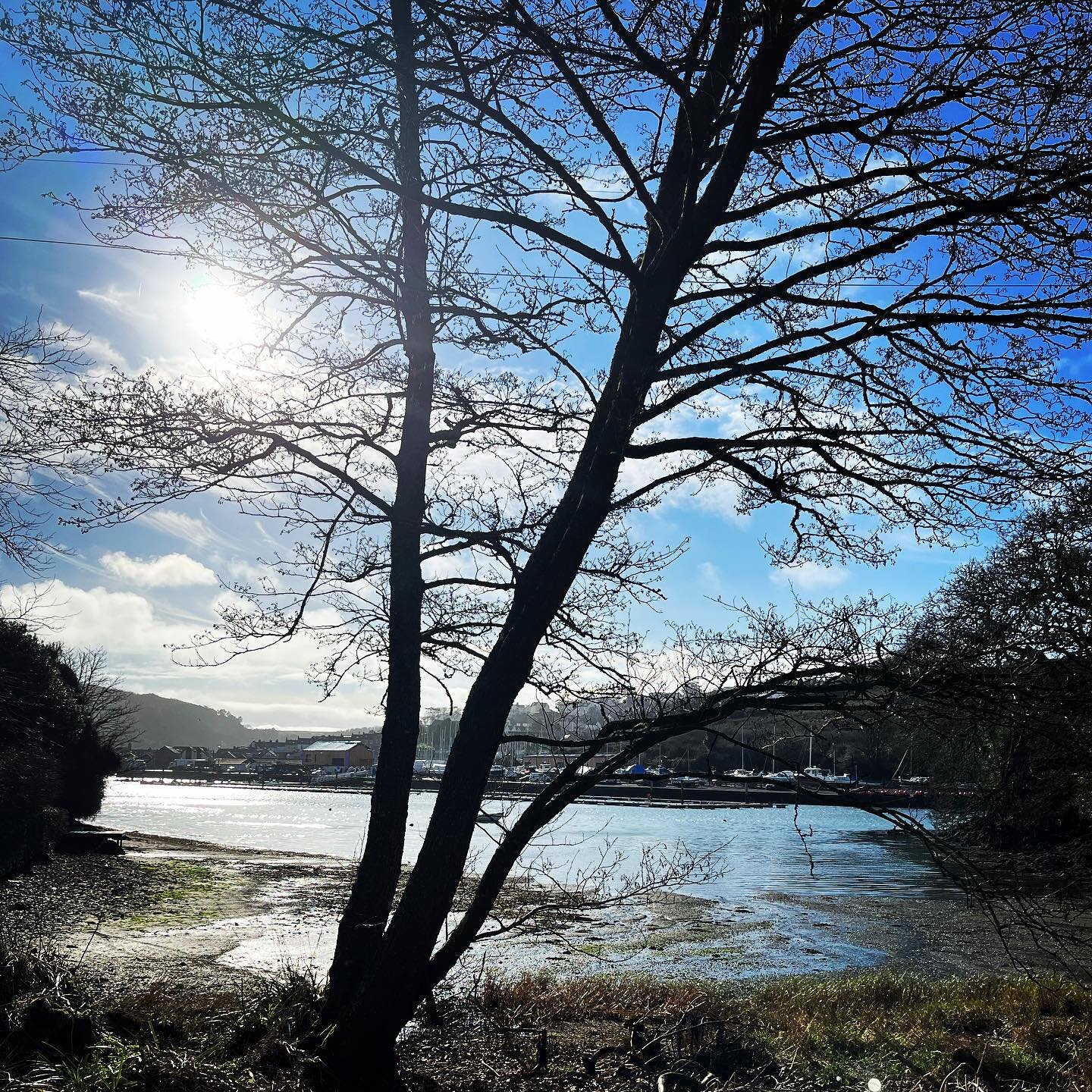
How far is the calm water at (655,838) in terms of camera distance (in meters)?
29.2

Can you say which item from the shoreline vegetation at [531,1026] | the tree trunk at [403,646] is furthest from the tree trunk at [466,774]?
the tree trunk at [403,646]

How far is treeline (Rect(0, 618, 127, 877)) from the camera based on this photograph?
57.3 feet

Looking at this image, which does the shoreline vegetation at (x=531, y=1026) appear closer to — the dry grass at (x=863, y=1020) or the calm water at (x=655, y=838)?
the dry grass at (x=863, y=1020)

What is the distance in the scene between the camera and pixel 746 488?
19.9 ft

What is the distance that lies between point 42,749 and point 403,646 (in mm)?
17385

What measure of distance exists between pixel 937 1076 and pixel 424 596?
18.5 ft

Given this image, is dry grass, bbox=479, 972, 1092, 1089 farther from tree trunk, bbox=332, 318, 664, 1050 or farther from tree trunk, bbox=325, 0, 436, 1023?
tree trunk, bbox=332, 318, 664, 1050

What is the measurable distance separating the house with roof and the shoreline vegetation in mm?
136122

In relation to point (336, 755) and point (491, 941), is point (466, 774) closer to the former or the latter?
point (491, 941)

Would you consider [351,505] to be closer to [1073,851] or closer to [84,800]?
[1073,851]

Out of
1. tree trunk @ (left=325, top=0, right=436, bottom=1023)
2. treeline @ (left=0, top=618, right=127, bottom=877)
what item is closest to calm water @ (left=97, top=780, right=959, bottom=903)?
tree trunk @ (left=325, top=0, right=436, bottom=1023)

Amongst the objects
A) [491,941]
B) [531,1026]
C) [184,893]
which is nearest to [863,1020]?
[531,1026]

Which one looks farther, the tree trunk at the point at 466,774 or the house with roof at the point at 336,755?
the house with roof at the point at 336,755

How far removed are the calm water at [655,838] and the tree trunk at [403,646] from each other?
4.88ft
